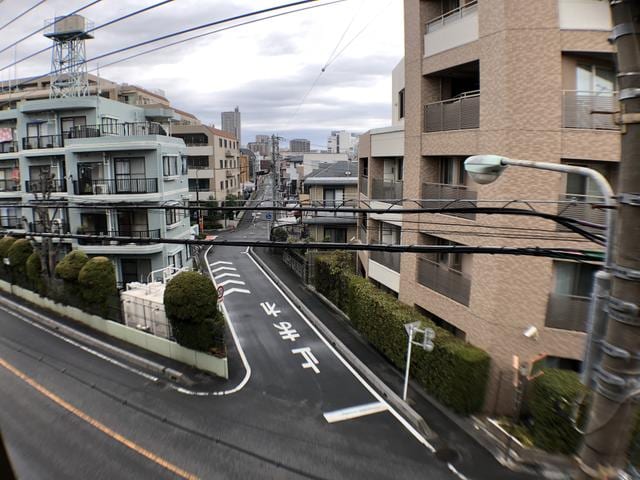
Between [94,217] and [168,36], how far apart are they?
74.9ft

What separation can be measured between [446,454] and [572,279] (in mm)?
5301

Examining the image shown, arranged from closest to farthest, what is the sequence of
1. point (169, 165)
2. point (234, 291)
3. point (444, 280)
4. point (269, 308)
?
1. point (444, 280)
2. point (269, 308)
3. point (234, 291)
4. point (169, 165)

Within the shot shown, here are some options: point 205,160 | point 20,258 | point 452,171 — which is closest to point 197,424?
point 452,171

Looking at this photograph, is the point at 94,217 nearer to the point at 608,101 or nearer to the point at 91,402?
the point at 91,402

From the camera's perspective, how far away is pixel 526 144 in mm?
11078

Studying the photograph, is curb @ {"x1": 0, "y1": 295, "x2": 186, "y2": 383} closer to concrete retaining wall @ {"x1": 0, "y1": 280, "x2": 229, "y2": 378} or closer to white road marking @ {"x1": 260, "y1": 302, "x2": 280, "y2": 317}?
concrete retaining wall @ {"x1": 0, "y1": 280, "x2": 229, "y2": 378}

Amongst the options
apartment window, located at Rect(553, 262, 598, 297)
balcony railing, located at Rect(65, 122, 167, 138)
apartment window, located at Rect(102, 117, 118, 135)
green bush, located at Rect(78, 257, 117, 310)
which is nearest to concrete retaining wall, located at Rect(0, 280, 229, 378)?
green bush, located at Rect(78, 257, 117, 310)

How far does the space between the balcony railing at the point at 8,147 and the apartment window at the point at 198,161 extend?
2306 centimetres

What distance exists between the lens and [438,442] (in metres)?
11.1

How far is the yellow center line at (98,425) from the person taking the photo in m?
9.95

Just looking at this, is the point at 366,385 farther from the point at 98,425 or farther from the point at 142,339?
the point at 142,339

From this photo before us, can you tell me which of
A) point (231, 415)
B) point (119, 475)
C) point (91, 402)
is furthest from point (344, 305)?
point (119, 475)

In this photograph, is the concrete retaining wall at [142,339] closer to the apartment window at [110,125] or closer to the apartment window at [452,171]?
the apartment window at [452,171]

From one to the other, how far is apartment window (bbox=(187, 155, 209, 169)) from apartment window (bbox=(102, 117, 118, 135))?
988 inches
